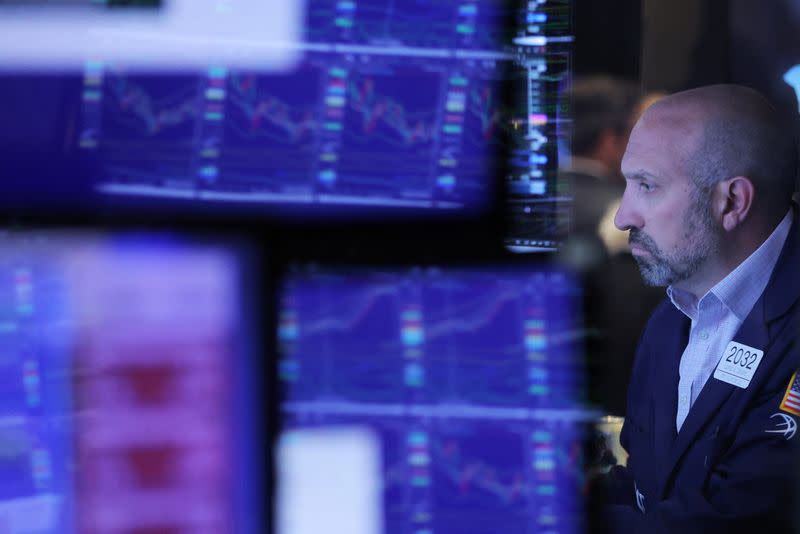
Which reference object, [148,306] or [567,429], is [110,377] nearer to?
[148,306]

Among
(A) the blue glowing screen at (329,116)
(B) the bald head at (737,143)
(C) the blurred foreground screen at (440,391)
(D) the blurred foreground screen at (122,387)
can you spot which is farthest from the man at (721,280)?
(D) the blurred foreground screen at (122,387)

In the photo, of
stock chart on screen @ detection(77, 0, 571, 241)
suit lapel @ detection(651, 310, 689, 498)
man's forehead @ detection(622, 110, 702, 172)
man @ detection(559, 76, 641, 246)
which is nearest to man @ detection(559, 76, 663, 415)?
man @ detection(559, 76, 641, 246)

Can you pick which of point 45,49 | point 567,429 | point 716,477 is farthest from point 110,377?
point 716,477

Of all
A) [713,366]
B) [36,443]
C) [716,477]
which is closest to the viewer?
[36,443]

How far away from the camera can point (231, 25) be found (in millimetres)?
1164

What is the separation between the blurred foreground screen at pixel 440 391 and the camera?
3.86ft

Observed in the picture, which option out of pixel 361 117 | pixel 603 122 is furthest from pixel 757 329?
pixel 603 122

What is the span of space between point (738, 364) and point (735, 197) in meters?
0.25

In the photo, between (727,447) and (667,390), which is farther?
(667,390)

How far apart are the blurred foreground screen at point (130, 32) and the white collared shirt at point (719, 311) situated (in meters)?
0.80

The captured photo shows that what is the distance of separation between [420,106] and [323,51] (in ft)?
0.46

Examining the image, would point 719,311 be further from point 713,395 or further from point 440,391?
point 440,391

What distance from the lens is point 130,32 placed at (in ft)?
3.80

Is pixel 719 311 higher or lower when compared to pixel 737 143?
lower
